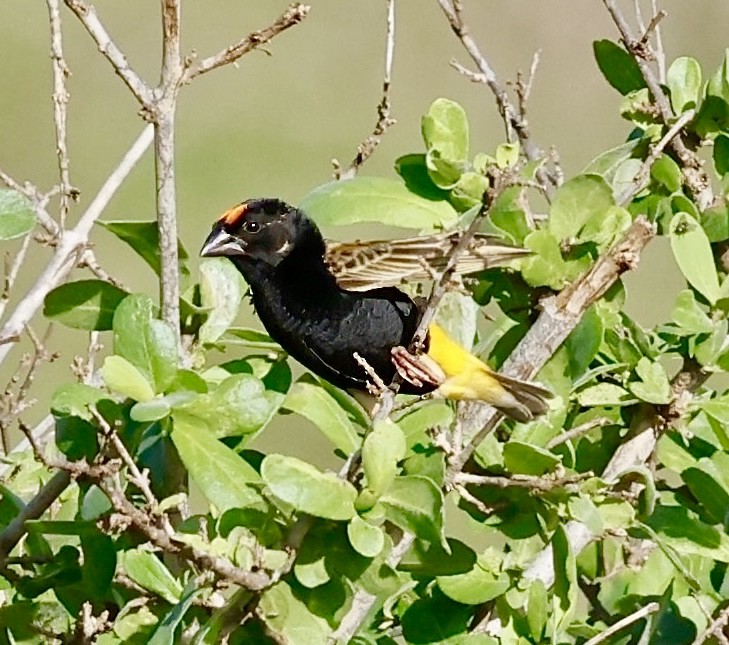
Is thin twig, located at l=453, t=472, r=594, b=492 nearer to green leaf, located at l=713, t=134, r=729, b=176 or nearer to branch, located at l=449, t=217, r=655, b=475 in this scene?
branch, located at l=449, t=217, r=655, b=475

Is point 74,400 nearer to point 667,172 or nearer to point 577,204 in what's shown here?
point 577,204

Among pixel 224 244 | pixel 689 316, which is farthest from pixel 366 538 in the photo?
pixel 224 244

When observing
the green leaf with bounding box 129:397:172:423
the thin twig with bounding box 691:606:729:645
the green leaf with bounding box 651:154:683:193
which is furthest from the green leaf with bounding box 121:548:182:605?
the green leaf with bounding box 651:154:683:193

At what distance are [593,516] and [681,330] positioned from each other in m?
0.30

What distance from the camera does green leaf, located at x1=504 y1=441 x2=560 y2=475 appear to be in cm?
142

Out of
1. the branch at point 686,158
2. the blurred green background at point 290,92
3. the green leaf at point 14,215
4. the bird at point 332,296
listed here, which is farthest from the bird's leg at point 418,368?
the blurred green background at point 290,92

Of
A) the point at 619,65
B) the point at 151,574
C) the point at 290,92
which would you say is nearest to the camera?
the point at 151,574

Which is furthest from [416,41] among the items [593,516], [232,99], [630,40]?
[593,516]

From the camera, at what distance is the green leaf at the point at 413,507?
132 cm

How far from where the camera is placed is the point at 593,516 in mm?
1393

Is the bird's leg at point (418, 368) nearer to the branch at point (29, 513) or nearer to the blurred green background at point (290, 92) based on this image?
the branch at point (29, 513)

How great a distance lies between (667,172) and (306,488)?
626mm

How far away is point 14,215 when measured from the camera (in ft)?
4.79

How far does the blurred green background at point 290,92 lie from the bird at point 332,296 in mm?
3843
